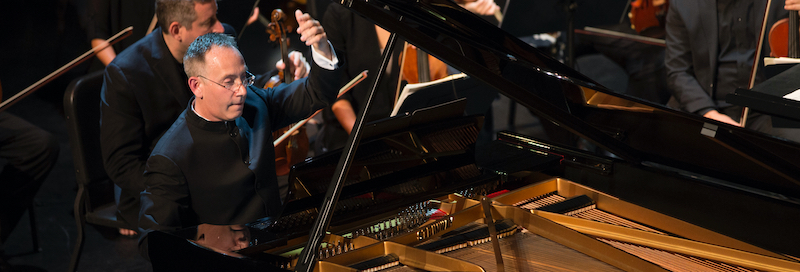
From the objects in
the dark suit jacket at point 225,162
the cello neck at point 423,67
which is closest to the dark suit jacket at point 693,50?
the cello neck at point 423,67

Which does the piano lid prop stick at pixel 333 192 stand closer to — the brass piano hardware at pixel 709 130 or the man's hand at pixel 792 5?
the brass piano hardware at pixel 709 130

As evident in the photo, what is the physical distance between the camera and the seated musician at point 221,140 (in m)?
2.42

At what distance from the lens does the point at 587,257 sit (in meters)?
1.89

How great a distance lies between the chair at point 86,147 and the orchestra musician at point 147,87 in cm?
7

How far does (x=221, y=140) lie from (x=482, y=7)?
232cm

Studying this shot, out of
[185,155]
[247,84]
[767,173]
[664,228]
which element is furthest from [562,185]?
[185,155]

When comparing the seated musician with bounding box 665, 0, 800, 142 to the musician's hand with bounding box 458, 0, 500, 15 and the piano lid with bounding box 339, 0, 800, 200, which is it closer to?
the musician's hand with bounding box 458, 0, 500, 15

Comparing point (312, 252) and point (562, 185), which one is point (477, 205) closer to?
point (562, 185)

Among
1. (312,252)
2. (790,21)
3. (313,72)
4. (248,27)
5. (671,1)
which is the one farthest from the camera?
(671,1)

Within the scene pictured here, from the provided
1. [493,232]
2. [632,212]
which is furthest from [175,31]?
[632,212]

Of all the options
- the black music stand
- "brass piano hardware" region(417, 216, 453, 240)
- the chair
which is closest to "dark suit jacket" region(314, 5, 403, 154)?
the chair

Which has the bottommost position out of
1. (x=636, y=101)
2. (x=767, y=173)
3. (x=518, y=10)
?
(x=767, y=173)

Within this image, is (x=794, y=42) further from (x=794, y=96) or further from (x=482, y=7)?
(x=482, y=7)

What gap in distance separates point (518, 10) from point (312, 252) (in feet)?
9.56
